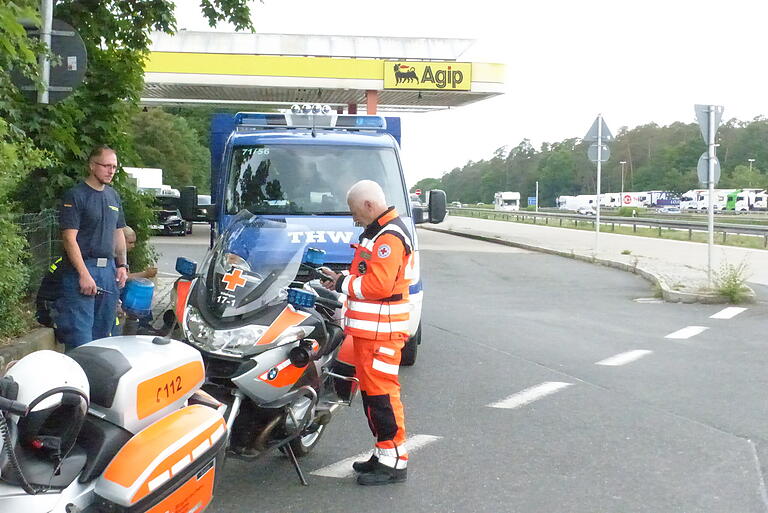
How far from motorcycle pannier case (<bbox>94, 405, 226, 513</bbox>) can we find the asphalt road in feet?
3.54

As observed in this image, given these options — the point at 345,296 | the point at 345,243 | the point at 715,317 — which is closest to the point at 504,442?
the point at 345,296

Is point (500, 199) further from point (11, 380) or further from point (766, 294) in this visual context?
point (11, 380)

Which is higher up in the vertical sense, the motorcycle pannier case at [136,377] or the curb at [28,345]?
the motorcycle pannier case at [136,377]

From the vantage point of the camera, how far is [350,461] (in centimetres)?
555

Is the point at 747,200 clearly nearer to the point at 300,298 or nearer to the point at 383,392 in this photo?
the point at 383,392

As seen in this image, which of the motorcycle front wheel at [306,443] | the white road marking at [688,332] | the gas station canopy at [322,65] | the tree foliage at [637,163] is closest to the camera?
the motorcycle front wheel at [306,443]

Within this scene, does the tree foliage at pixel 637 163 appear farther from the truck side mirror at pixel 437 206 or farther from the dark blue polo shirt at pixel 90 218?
the dark blue polo shirt at pixel 90 218

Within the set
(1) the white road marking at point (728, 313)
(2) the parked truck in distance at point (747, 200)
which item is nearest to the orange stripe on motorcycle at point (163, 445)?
(1) the white road marking at point (728, 313)

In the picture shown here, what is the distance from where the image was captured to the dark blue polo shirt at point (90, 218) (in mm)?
6148

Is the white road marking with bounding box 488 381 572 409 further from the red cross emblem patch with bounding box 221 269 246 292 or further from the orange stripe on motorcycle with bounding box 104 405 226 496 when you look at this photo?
the orange stripe on motorcycle with bounding box 104 405 226 496

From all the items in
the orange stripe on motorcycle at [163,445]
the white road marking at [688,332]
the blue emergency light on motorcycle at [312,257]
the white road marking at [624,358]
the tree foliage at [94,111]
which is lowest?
the white road marking at [624,358]

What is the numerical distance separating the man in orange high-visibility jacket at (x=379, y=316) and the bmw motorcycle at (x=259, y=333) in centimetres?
18

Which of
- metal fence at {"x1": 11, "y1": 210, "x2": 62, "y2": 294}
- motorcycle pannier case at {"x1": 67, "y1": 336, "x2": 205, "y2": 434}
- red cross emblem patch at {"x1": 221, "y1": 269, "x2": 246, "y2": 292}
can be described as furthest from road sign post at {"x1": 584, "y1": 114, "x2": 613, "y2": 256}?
motorcycle pannier case at {"x1": 67, "y1": 336, "x2": 205, "y2": 434}

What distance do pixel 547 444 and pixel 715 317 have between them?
7.23 meters
